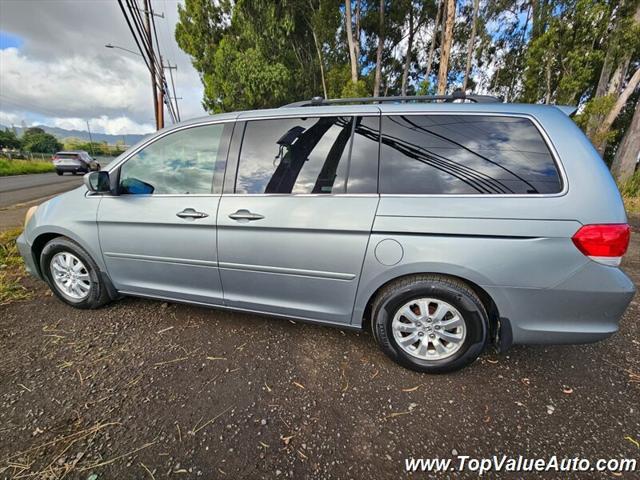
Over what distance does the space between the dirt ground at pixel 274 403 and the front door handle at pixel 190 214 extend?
1.02 meters

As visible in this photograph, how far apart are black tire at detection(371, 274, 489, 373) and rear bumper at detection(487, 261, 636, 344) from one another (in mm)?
161

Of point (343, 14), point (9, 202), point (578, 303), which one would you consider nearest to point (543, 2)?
point (343, 14)

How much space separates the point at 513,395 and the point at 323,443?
50.5 inches

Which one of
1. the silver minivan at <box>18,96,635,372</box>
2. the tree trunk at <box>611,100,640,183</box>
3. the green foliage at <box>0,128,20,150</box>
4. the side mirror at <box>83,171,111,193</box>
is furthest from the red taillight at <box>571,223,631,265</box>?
the green foliage at <box>0,128,20,150</box>

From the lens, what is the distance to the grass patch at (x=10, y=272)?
9.61 ft

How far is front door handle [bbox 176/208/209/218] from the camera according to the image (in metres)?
2.10

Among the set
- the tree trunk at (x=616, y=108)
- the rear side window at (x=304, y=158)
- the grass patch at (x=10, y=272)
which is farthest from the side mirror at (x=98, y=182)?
the tree trunk at (x=616, y=108)

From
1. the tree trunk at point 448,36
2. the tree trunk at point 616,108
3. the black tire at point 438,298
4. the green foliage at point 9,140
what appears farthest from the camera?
the green foliage at point 9,140

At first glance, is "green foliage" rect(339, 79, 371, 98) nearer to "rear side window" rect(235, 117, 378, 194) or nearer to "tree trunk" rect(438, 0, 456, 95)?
"tree trunk" rect(438, 0, 456, 95)

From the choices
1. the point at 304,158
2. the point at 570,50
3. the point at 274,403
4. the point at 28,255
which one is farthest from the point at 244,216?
the point at 570,50

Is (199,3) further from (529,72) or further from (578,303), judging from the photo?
(578,303)

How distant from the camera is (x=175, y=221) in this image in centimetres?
217

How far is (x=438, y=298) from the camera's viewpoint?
6.04ft

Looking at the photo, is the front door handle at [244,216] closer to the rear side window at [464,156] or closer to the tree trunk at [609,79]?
the rear side window at [464,156]
